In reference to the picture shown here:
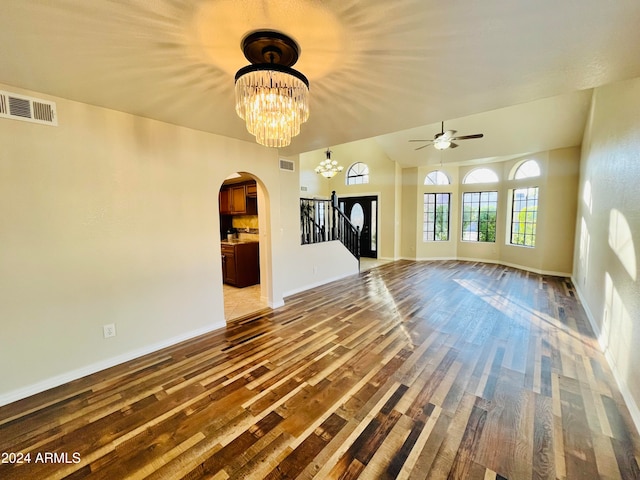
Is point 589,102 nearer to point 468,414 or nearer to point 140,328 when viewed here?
point 468,414

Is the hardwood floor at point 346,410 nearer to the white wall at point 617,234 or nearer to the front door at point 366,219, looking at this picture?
the white wall at point 617,234

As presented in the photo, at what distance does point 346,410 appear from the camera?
202 centimetres

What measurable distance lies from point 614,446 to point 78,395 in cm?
396

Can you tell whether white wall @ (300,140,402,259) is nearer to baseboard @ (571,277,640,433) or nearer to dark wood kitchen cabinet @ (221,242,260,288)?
dark wood kitchen cabinet @ (221,242,260,288)

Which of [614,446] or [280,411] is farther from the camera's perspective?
→ [280,411]

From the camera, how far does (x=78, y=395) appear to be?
2.22m

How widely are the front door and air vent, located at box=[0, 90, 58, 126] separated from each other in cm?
728

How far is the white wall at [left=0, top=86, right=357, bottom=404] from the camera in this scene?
2158 millimetres

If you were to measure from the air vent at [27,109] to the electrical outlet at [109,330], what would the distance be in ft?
6.19

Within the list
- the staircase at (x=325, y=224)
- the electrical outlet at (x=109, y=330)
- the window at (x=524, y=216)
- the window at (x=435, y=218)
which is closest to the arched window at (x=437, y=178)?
the window at (x=435, y=218)

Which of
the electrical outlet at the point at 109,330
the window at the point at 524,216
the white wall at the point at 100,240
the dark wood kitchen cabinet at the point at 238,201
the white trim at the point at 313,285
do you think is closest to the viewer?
the white wall at the point at 100,240

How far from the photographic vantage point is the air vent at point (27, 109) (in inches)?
81.0

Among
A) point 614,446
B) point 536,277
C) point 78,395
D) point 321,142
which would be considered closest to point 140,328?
point 78,395

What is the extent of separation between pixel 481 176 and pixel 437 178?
1.19 metres
